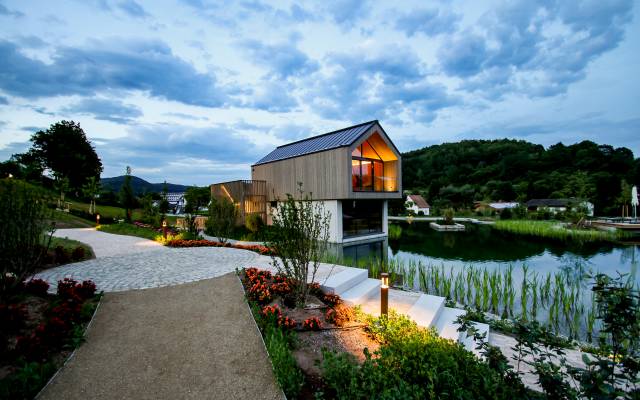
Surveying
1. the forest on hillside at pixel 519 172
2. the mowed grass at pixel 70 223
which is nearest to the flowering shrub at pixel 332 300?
the mowed grass at pixel 70 223

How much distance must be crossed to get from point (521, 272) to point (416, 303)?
22.0 ft

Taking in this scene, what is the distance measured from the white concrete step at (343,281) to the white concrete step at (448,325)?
71.6 inches

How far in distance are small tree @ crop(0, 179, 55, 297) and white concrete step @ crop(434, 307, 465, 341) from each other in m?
6.70

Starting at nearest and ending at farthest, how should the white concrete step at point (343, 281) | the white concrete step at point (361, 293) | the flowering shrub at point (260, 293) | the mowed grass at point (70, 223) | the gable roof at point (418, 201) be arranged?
the flowering shrub at point (260, 293) < the white concrete step at point (361, 293) < the white concrete step at point (343, 281) < the mowed grass at point (70, 223) < the gable roof at point (418, 201)

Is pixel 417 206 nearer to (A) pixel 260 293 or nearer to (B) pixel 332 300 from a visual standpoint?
(B) pixel 332 300

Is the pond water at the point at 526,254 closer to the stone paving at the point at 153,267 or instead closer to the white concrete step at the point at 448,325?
the white concrete step at the point at 448,325

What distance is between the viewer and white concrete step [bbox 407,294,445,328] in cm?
423

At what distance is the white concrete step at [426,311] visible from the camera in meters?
4.23

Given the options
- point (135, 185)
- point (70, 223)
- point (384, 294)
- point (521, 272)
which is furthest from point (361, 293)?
point (135, 185)

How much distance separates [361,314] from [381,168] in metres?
13.8

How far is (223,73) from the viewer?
46.7ft

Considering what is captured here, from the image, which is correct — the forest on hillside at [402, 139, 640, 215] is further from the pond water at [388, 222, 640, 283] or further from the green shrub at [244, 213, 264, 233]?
the green shrub at [244, 213, 264, 233]

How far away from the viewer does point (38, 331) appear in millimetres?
3236

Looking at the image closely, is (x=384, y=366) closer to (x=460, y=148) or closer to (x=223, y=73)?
(x=223, y=73)
